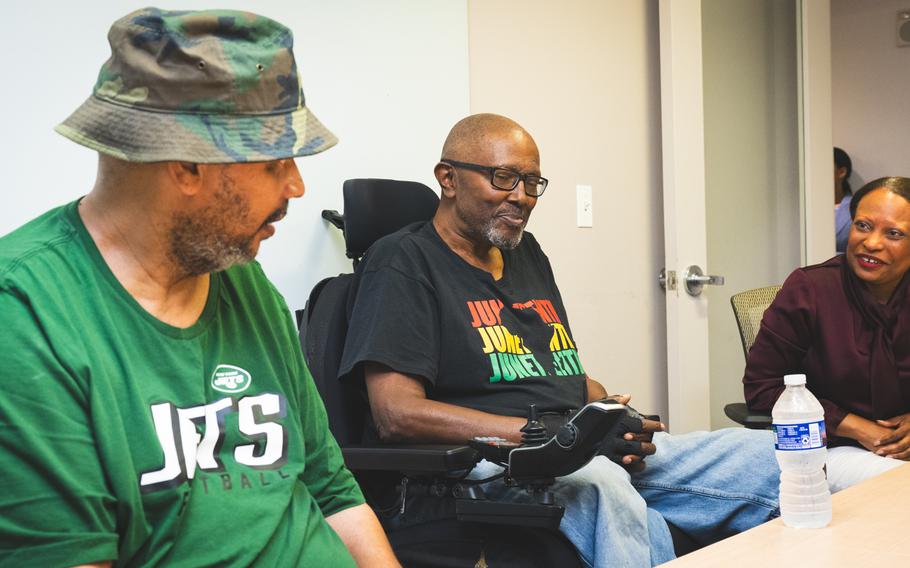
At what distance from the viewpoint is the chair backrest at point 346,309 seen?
78.0 inches

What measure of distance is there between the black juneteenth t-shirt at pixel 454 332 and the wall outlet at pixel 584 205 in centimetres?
98

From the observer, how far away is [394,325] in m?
1.95

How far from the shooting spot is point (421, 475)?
1.77 metres

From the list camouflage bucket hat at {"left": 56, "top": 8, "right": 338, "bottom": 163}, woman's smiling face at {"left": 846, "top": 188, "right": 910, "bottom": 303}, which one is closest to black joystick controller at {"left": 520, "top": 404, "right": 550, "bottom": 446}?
camouflage bucket hat at {"left": 56, "top": 8, "right": 338, "bottom": 163}

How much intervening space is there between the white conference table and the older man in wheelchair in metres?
0.30

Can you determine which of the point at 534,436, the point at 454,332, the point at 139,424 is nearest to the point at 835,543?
the point at 534,436

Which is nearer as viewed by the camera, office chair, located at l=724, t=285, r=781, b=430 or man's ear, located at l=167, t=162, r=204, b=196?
man's ear, located at l=167, t=162, r=204, b=196

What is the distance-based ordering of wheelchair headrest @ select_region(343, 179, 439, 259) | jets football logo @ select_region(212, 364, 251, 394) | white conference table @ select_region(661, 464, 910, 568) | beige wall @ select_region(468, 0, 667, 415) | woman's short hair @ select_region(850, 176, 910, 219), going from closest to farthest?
jets football logo @ select_region(212, 364, 251, 394), white conference table @ select_region(661, 464, 910, 568), wheelchair headrest @ select_region(343, 179, 439, 259), woman's short hair @ select_region(850, 176, 910, 219), beige wall @ select_region(468, 0, 667, 415)

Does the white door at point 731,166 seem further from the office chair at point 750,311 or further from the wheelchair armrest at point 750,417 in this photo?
the wheelchair armrest at point 750,417

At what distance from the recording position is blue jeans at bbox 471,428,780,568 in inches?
68.0

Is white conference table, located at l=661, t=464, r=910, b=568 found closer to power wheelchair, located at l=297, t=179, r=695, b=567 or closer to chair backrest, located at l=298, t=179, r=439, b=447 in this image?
power wheelchair, located at l=297, t=179, r=695, b=567

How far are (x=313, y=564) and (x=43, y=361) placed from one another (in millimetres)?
449

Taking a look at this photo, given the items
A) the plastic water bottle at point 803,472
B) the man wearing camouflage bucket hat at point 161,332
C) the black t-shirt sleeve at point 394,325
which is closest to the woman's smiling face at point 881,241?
the plastic water bottle at point 803,472

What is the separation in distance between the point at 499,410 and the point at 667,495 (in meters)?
0.41
